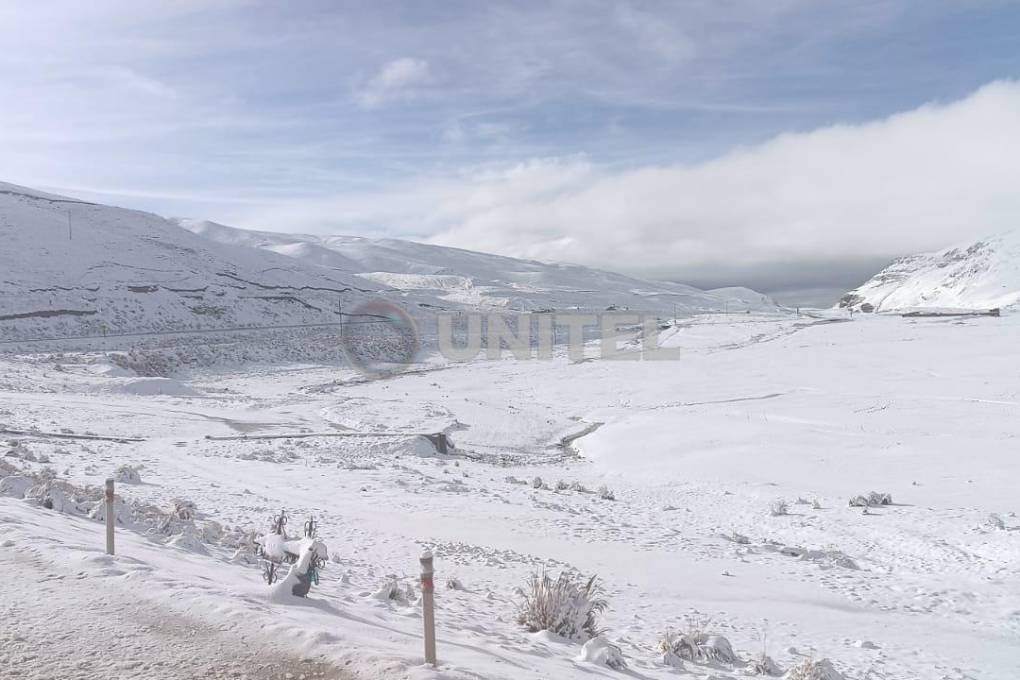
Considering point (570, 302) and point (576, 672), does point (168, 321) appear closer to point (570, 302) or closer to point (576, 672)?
point (576, 672)

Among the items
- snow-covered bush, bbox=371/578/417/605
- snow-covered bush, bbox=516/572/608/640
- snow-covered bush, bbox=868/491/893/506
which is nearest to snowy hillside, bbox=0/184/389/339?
snow-covered bush, bbox=371/578/417/605

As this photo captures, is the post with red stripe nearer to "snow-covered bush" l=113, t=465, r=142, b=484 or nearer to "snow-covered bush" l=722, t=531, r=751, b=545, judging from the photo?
"snow-covered bush" l=722, t=531, r=751, b=545

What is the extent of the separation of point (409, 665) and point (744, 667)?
413 cm

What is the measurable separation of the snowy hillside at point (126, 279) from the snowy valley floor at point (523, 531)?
3072cm

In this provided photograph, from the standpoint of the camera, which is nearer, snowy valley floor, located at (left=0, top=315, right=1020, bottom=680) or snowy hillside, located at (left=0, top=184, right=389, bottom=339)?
snowy valley floor, located at (left=0, top=315, right=1020, bottom=680)

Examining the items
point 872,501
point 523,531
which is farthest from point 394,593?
point 872,501

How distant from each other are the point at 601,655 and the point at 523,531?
290 inches

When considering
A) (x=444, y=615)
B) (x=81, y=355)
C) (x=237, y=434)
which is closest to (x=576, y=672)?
(x=444, y=615)

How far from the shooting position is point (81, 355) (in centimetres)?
5134

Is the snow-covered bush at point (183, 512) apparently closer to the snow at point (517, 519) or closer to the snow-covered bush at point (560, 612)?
the snow at point (517, 519)

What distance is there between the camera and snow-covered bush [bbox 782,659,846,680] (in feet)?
23.9

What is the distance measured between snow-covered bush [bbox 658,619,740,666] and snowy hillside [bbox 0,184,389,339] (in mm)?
65545

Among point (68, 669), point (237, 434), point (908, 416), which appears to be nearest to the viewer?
point (68, 669)

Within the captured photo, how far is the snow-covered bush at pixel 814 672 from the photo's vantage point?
729cm
